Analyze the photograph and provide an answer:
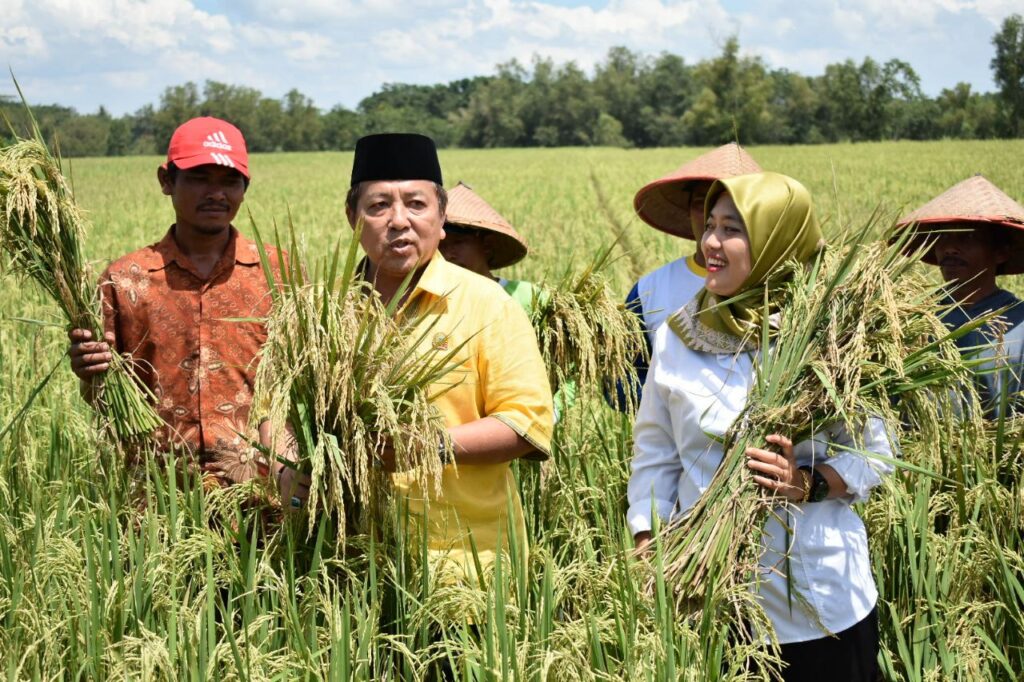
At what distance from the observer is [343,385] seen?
1690 mm

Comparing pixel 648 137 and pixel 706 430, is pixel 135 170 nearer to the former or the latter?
pixel 706 430

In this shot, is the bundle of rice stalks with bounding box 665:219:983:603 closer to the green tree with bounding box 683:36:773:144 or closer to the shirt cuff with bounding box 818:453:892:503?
the shirt cuff with bounding box 818:453:892:503

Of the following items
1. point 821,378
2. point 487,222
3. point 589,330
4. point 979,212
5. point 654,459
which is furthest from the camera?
point 487,222

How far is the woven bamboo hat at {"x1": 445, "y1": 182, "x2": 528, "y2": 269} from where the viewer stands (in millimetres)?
3307

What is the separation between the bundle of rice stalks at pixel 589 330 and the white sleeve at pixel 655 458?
58 centimetres

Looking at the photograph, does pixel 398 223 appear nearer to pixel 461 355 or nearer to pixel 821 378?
pixel 461 355

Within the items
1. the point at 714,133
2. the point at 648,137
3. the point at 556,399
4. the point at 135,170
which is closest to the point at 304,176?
the point at 135,170

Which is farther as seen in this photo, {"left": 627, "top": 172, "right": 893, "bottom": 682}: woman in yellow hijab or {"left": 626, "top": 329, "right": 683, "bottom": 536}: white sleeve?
{"left": 626, "top": 329, "right": 683, "bottom": 536}: white sleeve

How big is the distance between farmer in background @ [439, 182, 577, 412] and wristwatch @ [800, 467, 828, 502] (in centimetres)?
122

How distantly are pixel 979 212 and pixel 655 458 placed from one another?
1.60 metres

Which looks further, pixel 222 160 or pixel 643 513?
pixel 222 160

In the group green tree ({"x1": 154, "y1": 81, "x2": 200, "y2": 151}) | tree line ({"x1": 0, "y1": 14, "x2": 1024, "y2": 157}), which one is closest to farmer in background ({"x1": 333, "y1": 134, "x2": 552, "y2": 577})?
tree line ({"x1": 0, "y1": 14, "x2": 1024, "y2": 157})

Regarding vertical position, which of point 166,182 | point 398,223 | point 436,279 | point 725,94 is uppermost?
point 725,94

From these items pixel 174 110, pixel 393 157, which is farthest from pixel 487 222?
pixel 174 110
